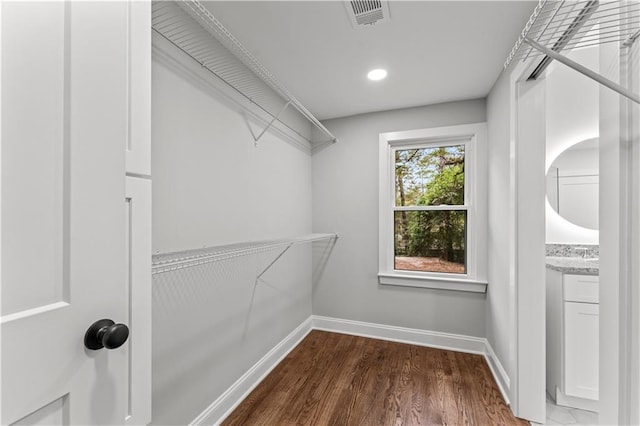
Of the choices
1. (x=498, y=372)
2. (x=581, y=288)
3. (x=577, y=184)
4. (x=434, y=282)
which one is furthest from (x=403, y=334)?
(x=577, y=184)

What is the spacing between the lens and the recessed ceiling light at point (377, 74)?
78.7 inches

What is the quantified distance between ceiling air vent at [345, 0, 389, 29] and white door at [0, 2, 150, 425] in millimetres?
1110

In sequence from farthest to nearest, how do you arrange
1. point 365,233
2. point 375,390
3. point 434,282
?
point 365,233 → point 434,282 → point 375,390

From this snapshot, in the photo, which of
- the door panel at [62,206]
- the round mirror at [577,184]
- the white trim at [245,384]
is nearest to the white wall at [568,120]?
the round mirror at [577,184]

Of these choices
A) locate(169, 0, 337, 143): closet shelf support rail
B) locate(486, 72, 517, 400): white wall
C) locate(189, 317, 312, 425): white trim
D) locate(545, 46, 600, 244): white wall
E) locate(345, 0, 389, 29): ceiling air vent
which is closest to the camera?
locate(169, 0, 337, 143): closet shelf support rail

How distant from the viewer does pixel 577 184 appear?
2324mm

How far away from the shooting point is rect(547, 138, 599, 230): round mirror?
7.46 ft

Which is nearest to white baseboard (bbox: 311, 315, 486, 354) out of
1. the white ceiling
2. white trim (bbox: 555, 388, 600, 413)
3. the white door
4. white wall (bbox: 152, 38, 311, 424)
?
white trim (bbox: 555, 388, 600, 413)

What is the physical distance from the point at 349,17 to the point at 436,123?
1.47 m

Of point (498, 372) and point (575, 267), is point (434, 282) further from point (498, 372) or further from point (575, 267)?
point (575, 267)

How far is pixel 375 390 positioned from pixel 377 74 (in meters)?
2.25

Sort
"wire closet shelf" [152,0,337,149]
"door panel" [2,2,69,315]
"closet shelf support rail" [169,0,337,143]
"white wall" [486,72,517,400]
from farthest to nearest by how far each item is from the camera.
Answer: "white wall" [486,72,517,400]
"wire closet shelf" [152,0,337,149]
"closet shelf support rail" [169,0,337,143]
"door panel" [2,2,69,315]

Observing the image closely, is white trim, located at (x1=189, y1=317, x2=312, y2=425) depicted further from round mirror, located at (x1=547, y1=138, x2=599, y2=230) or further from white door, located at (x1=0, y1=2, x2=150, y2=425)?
round mirror, located at (x1=547, y1=138, x2=599, y2=230)

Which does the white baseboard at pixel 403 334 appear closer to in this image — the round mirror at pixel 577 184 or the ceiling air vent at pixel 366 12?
the round mirror at pixel 577 184
